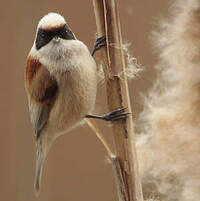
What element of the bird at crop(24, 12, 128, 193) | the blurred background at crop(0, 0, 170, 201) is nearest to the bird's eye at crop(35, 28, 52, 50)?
the bird at crop(24, 12, 128, 193)

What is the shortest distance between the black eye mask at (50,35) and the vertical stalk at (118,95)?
0.16 ft

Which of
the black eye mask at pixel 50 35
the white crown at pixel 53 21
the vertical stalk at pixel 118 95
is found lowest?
the vertical stalk at pixel 118 95

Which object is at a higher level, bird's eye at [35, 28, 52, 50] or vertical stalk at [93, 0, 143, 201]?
bird's eye at [35, 28, 52, 50]

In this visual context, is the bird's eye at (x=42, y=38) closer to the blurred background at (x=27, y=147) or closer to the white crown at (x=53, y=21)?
the white crown at (x=53, y=21)

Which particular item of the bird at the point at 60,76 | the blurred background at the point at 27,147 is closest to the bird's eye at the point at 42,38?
the bird at the point at 60,76

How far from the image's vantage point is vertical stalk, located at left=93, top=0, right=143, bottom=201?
0.38m

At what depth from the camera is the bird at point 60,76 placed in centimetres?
42

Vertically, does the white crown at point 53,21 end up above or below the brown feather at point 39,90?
above

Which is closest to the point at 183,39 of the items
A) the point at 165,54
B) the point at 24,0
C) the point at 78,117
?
the point at 165,54

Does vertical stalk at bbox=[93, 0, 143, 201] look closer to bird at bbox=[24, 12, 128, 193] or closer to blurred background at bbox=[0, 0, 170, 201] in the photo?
bird at bbox=[24, 12, 128, 193]

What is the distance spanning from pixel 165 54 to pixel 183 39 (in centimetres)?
4

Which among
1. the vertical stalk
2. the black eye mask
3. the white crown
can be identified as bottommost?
the vertical stalk

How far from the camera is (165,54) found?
0.42m

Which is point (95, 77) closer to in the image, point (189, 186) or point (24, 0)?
point (189, 186)
